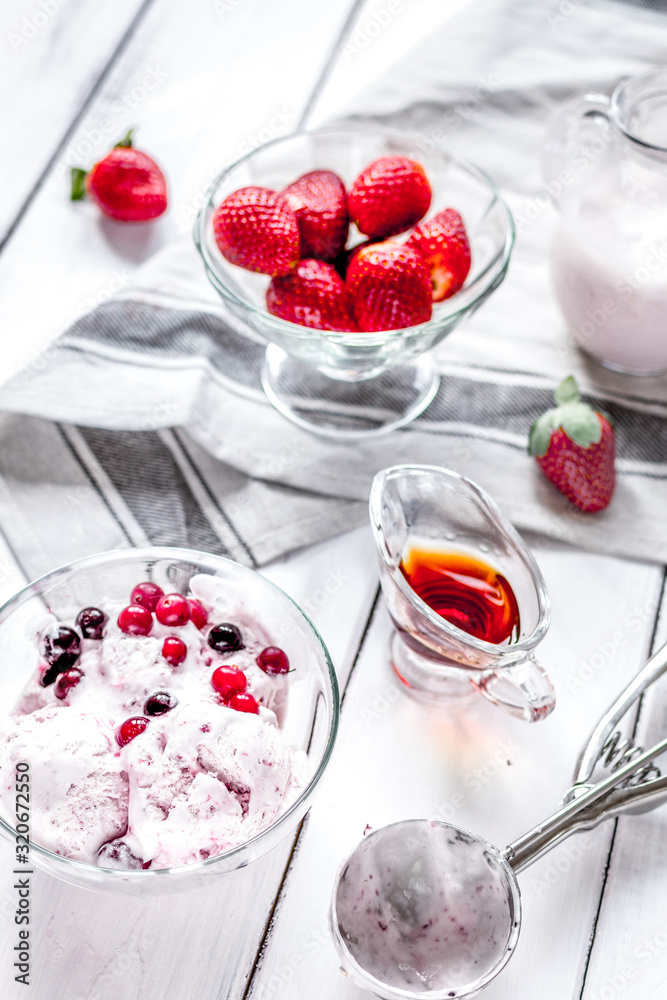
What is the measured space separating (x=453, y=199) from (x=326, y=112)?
372 mm

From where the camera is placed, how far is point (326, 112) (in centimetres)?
159

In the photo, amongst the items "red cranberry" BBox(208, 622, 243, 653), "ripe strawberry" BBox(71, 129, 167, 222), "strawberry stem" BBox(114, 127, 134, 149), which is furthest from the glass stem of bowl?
"strawberry stem" BBox(114, 127, 134, 149)

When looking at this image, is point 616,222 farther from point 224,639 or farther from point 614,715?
point 224,639

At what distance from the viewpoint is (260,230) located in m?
1.16

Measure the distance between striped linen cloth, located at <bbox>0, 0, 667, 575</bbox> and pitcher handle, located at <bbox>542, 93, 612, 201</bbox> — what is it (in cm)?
15

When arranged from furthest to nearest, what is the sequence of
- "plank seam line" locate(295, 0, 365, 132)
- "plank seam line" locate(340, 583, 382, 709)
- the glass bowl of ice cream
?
"plank seam line" locate(295, 0, 365, 132), "plank seam line" locate(340, 583, 382, 709), the glass bowl of ice cream

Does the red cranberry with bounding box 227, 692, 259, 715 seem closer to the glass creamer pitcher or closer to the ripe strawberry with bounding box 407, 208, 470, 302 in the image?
the ripe strawberry with bounding box 407, 208, 470, 302

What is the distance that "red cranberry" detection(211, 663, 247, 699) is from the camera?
896mm

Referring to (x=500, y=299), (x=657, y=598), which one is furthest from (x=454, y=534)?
(x=500, y=299)

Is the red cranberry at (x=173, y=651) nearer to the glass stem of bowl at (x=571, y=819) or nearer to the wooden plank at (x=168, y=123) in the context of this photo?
the glass stem of bowl at (x=571, y=819)

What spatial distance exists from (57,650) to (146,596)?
10 centimetres

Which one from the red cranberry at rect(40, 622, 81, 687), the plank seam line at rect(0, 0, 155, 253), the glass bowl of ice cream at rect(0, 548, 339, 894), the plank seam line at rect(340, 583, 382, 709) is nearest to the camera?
the glass bowl of ice cream at rect(0, 548, 339, 894)

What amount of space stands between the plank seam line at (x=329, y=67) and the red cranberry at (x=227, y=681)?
3.29ft

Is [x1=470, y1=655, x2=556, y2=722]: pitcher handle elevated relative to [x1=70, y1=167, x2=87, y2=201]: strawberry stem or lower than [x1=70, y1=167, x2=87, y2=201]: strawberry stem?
lower
